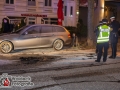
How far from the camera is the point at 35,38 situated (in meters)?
13.0

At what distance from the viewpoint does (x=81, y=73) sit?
26.8 feet

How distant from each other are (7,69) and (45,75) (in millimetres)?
1653

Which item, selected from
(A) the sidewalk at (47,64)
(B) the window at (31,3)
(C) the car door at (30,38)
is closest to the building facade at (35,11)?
(B) the window at (31,3)

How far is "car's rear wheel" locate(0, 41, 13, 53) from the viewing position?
1222cm

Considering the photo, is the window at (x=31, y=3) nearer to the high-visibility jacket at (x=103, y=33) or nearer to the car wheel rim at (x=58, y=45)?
the car wheel rim at (x=58, y=45)

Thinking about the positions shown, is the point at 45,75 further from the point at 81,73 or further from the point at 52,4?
the point at 52,4

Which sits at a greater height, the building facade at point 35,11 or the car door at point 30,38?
the building facade at point 35,11

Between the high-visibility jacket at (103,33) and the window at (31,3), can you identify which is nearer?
the high-visibility jacket at (103,33)

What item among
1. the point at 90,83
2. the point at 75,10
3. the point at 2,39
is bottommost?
the point at 90,83

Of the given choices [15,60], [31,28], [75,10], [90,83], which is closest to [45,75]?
[90,83]

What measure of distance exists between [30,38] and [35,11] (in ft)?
44.1

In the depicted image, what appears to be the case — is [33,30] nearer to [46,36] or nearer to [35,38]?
[35,38]

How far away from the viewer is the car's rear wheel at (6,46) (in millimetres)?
12219

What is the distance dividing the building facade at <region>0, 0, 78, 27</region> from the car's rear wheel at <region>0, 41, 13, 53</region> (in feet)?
40.0
